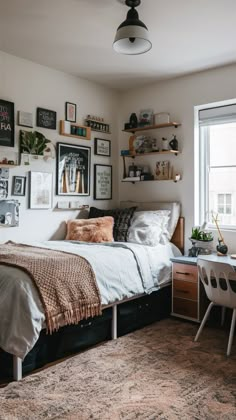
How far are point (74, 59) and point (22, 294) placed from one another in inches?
96.1

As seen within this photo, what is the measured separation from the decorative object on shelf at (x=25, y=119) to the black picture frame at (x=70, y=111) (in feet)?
1.59

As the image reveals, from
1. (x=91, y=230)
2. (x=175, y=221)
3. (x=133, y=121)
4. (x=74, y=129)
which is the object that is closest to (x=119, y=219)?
(x=91, y=230)

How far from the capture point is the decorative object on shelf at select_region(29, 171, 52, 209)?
144 inches

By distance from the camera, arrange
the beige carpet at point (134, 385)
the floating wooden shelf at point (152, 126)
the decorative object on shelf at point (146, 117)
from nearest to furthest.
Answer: the beige carpet at point (134, 385), the floating wooden shelf at point (152, 126), the decorative object on shelf at point (146, 117)

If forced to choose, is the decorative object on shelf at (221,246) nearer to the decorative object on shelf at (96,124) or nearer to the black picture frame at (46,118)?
the decorative object on shelf at (96,124)

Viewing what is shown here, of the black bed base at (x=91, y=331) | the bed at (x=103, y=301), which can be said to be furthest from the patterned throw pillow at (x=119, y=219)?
the black bed base at (x=91, y=331)

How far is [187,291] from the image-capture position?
136 inches

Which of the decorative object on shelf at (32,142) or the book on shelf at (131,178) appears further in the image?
the book on shelf at (131,178)

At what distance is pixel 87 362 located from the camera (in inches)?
103

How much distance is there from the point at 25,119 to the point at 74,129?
0.65 metres

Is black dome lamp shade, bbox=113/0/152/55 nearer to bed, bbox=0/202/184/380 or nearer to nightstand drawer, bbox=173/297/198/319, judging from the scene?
bed, bbox=0/202/184/380

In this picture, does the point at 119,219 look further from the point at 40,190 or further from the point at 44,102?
the point at 44,102

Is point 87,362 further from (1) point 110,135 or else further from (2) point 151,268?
(1) point 110,135

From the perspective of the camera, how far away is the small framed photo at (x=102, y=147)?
14.2 ft
